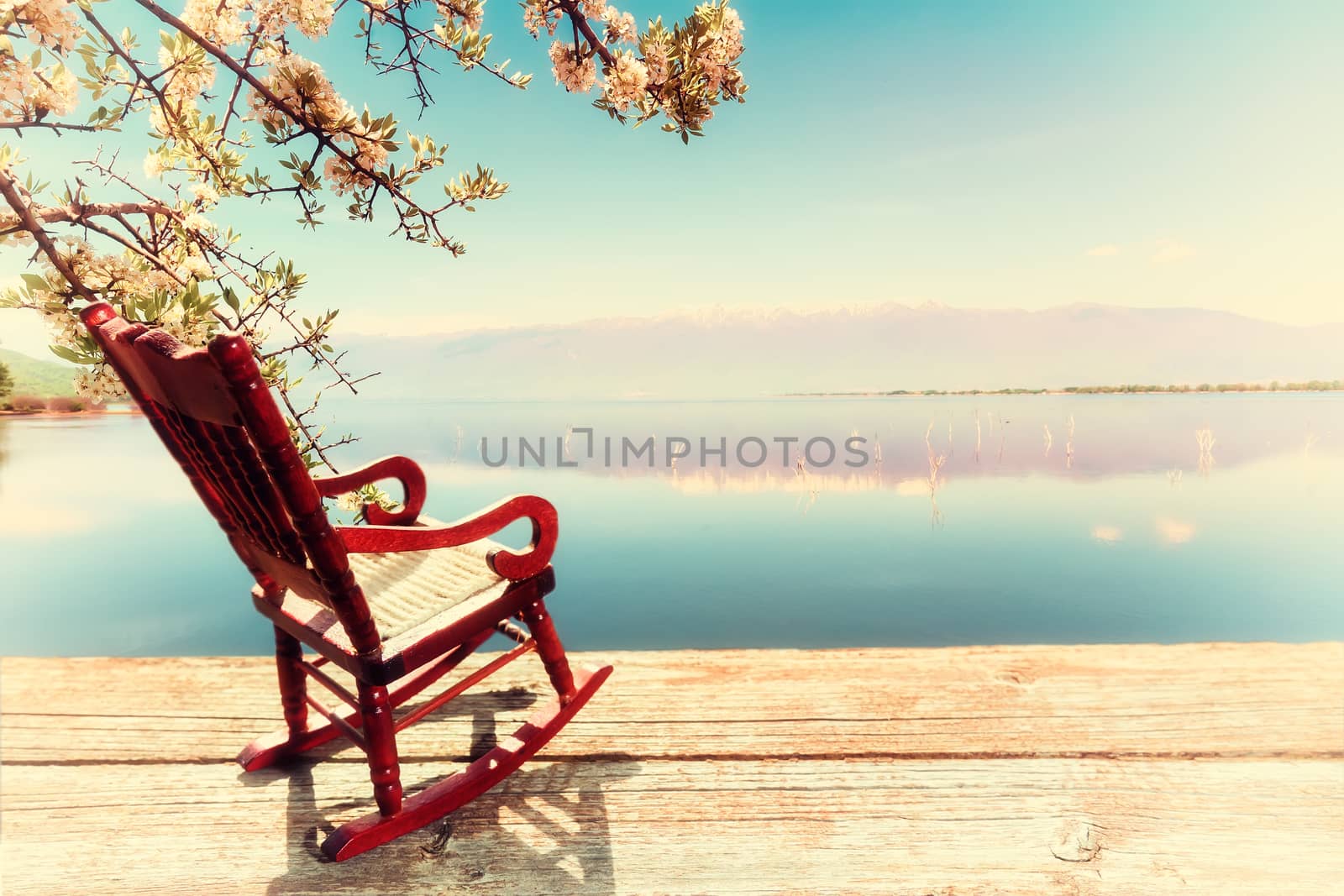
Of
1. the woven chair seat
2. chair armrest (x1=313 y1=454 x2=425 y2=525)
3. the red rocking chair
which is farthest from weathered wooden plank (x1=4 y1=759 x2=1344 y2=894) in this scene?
chair armrest (x1=313 y1=454 x2=425 y2=525)

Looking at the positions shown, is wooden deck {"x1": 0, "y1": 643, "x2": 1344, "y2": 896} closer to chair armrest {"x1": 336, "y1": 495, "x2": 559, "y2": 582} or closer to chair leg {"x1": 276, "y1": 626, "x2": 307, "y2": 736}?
chair leg {"x1": 276, "y1": 626, "x2": 307, "y2": 736}

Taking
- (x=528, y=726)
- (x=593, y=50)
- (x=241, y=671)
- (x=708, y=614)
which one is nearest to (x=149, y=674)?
(x=241, y=671)

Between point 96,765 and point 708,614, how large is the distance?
641cm

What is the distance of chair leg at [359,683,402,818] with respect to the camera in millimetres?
1510

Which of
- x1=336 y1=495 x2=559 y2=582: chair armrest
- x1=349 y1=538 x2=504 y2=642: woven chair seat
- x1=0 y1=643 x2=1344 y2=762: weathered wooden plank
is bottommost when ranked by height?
x1=0 y1=643 x2=1344 y2=762: weathered wooden plank

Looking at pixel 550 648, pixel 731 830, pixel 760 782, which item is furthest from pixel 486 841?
pixel 760 782

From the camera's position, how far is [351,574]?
1.33m

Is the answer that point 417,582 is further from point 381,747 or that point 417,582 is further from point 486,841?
point 486,841

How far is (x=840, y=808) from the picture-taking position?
1653 mm

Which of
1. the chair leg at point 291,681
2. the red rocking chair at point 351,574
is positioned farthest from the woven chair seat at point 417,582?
the chair leg at point 291,681

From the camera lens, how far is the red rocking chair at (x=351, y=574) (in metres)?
1.16

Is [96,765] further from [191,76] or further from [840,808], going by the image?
[840,808]

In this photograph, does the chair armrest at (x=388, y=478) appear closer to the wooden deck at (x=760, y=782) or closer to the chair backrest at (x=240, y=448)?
the chair backrest at (x=240, y=448)

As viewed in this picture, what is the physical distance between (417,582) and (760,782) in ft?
3.74
